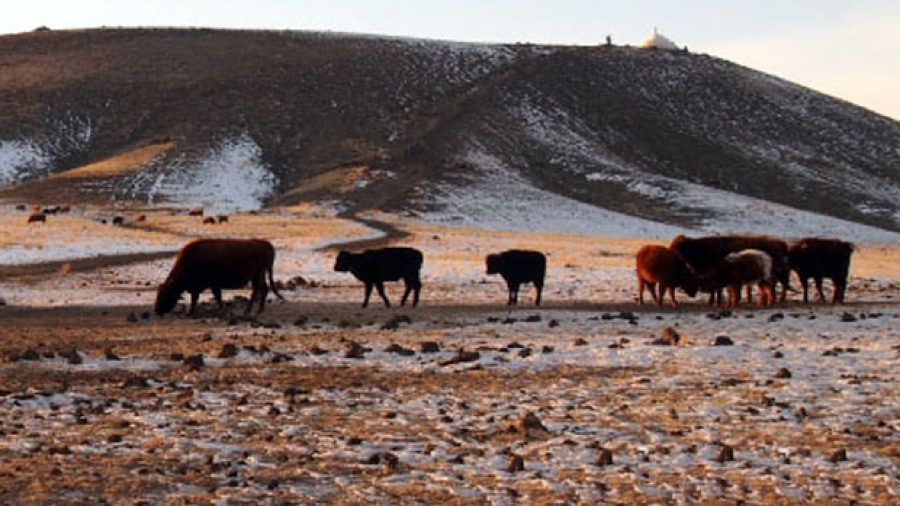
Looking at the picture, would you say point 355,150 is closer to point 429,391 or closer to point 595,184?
point 595,184

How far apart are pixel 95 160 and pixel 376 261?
98.8 metres

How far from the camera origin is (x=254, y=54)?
153625 millimetres

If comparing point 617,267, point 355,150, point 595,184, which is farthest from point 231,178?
point 617,267

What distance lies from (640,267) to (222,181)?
84.6m

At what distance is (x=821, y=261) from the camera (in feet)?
104

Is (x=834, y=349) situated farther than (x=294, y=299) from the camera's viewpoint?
No

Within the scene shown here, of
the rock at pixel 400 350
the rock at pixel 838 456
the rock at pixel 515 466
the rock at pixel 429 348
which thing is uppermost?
the rock at pixel 838 456

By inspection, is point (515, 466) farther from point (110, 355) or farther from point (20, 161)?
point (20, 161)

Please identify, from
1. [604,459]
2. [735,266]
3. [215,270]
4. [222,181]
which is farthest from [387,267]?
[222,181]

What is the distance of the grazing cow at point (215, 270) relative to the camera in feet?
89.1

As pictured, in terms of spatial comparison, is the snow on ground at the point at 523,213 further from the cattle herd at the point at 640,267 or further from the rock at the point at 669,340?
the rock at the point at 669,340

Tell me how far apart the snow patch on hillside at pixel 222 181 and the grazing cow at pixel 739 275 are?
226 ft

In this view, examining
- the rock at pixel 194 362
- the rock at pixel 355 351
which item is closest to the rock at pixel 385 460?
the rock at pixel 194 362

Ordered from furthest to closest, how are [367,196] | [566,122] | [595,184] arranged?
[566,122] → [595,184] → [367,196]
